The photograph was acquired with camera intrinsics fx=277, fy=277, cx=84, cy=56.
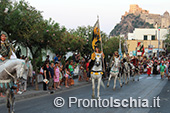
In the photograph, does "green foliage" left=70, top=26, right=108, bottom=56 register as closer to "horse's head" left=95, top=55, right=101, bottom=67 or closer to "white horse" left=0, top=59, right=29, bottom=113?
"horse's head" left=95, top=55, right=101, bottom=67

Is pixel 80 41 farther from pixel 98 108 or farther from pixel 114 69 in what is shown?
pixel 98 108

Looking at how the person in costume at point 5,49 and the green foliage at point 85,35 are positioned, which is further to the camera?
the green foliage at point 85,35

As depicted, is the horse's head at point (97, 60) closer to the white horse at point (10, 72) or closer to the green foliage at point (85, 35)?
the white horse at point (10, 72)

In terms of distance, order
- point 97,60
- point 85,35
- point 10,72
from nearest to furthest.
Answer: point 10,72 → point 97,60 → point 85,35

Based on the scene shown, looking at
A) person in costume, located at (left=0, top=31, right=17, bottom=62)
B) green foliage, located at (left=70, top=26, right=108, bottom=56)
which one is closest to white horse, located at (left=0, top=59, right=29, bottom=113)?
person in costume, located at (left=0, top=31, right=17, bottom=62)

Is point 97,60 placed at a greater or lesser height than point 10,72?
greater

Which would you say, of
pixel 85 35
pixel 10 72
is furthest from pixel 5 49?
pixel 85 35

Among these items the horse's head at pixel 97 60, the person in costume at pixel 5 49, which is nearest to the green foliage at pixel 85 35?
the horse's head at pixel 97 60

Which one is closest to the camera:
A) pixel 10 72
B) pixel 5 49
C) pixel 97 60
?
pixel 10 72

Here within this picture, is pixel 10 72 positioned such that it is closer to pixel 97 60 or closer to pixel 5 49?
pixel 5 49

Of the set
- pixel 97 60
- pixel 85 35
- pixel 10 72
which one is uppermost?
pixel 85 35

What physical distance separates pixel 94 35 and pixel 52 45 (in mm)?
4011

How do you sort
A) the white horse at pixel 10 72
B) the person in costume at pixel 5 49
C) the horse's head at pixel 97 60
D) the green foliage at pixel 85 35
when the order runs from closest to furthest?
the white horse at pixel 10 72, the person in costume at pixel 5 49, the horse's head at pixel 97 60, the green foliage at pixel 85 35

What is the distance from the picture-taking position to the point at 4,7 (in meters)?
15.9
